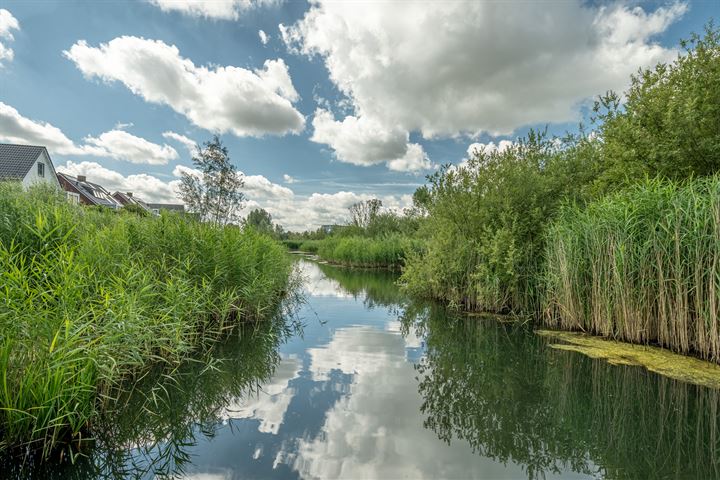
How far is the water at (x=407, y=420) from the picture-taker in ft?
9.61

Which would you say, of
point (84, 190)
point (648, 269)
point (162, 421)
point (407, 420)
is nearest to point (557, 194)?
point (648, 269)

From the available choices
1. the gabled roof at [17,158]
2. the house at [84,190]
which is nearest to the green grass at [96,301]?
the gabled roof at [17,158]

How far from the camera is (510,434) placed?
136 inches

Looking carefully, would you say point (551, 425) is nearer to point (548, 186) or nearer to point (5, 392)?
point (5, 392)

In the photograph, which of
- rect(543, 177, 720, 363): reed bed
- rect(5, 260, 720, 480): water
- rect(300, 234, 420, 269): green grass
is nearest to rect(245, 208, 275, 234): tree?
rect(5, 260, 720, 480): water

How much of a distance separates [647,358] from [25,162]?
36651mm

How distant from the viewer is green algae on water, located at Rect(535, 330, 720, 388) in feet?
14.9

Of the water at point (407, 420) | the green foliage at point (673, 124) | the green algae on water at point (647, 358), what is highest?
the green foliage at point (673, 124)

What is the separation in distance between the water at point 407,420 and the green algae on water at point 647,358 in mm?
232

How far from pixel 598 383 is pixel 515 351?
1527 millimetres

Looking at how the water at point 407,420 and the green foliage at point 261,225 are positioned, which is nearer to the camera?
the water at point 407,420

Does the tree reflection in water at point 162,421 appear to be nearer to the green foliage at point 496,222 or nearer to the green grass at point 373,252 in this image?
the green foliage at point 496,222

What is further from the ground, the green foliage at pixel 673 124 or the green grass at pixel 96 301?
the green foliage at pixel 673 124

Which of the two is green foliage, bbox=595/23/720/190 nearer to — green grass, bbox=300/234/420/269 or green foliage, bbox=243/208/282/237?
green foliage, bbox=243/208/282/237
